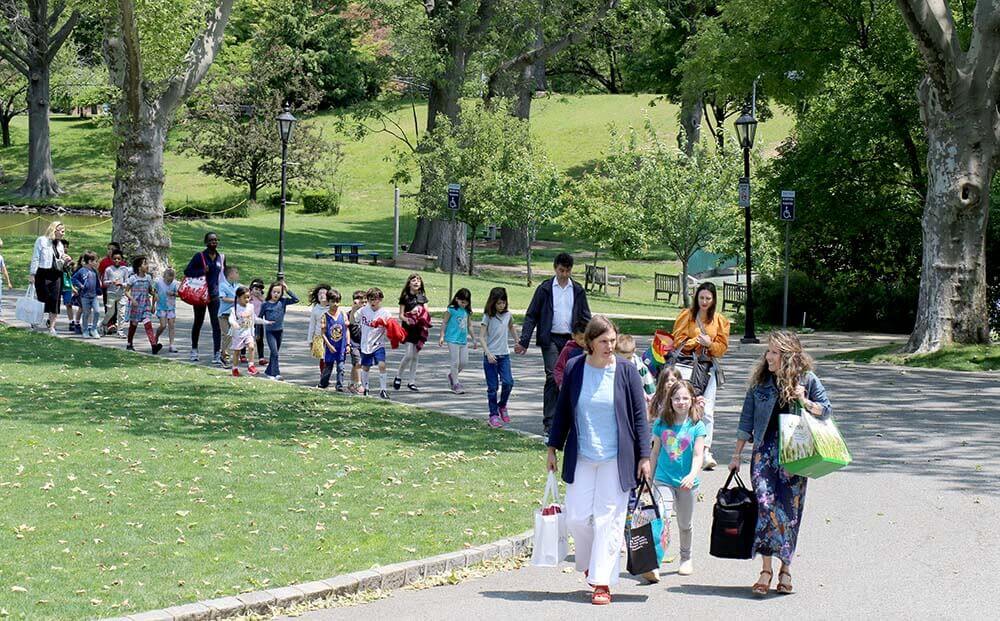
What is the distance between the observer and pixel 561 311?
14.0 m

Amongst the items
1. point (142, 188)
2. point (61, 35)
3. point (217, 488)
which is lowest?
point (217, 488)

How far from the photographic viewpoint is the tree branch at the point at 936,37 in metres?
22.3

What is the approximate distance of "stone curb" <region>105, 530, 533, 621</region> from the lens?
738cm

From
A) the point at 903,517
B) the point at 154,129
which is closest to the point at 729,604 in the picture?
the point at 903,517

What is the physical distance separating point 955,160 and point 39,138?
154ft

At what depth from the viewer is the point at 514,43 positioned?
44.0 metres

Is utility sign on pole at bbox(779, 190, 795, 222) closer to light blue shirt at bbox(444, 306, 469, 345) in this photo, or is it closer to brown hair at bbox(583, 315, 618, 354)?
light blue shirt at bbox(444, 306, 469, 345)

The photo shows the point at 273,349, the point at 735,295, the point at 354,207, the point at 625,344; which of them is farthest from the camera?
the point at 354,207

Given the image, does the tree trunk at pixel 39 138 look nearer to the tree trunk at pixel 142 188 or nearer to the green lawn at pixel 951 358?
the tree trunk at pixel 142 188

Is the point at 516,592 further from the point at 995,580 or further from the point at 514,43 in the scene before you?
the point at 514,43

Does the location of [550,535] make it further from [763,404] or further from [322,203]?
[322,203]

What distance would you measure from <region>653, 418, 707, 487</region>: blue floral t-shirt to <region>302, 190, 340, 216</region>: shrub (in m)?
57.5

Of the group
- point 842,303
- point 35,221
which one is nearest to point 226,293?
point 842,303

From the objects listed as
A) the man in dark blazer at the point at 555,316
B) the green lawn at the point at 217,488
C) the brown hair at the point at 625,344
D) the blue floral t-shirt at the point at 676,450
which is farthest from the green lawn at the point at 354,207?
the blue floral t-shirt at the point at 676,450
